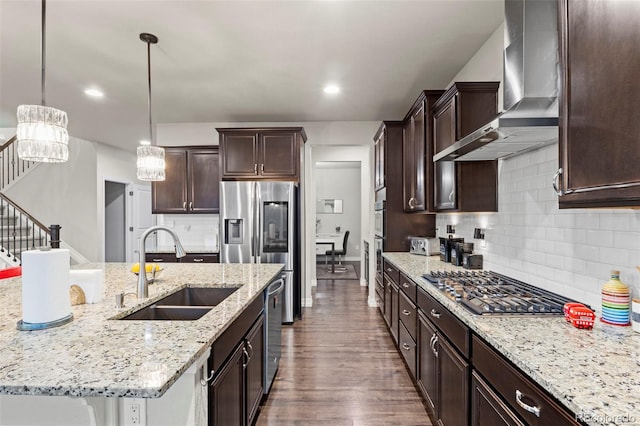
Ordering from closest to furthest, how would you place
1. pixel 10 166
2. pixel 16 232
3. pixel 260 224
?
pixel 260 224, pixel 16 232, pixel 10 166

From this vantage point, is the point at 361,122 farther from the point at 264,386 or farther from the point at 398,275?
the point at 264,386

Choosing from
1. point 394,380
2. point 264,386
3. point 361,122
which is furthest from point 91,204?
point 394,380

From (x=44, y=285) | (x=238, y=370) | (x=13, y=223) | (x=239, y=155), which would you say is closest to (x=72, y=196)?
(x=13, y=223)

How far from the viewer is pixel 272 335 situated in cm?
252

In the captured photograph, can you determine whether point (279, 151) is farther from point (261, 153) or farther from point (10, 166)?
point (10, 166)

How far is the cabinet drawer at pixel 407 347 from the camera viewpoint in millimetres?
2535

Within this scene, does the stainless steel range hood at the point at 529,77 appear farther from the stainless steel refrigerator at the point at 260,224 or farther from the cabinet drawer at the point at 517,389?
the stainless steel refrigerator at the point at 260,224

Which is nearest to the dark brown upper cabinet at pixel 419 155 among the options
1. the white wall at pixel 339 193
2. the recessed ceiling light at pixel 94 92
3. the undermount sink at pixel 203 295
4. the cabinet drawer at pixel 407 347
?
the cabinet drawer at pixel 407 347

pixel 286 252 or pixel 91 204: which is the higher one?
pixel 91 204

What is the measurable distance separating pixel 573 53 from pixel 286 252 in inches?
132

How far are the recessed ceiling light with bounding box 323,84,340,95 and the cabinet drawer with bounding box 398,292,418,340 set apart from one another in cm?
224

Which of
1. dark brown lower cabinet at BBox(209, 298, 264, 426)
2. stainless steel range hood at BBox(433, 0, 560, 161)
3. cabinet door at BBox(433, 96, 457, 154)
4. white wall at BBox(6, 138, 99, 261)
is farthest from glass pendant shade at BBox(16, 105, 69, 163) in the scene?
white wall at BBox(6, 138, 99, 261)

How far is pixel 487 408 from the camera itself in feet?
4.37

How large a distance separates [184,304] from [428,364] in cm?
165
